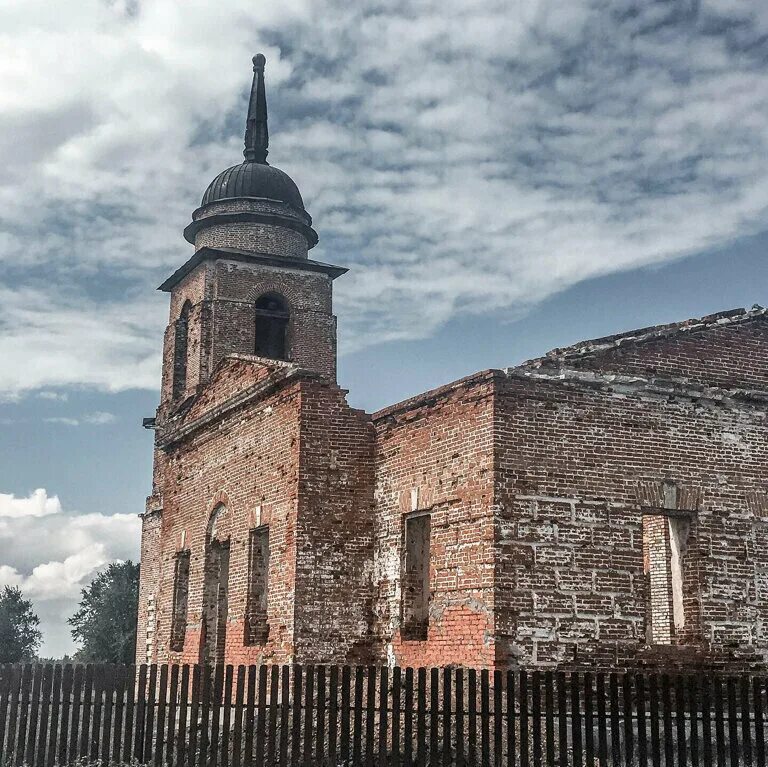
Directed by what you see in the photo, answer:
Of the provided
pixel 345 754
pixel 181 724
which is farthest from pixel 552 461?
pixel 181 724

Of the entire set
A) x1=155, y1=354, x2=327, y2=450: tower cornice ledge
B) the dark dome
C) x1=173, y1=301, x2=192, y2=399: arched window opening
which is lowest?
x1=155, y1=354, x2=327, y2=450: tower cornice ledge

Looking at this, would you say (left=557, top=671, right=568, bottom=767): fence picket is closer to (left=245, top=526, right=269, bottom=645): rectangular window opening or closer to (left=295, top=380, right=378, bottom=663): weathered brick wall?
(left=295, top=380, right=378, bottom=663): weathered brick wall

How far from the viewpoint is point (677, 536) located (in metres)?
13.2

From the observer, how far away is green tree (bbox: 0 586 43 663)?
43.0 m

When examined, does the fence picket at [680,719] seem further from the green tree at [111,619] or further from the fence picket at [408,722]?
the green tree at [111,619]

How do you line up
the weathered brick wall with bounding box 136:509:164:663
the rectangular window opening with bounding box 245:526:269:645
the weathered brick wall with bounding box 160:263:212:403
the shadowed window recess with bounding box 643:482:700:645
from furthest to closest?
the weathered brick wall with bounding box 136:509:164:663 → the weathered brick wall with bounding box 160:263:212:403 → the rectangular window opening with bounding box 245:526:269:645 → the shadowed window recess with bounding box 643:482:700:645

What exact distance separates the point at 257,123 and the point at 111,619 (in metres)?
19.1

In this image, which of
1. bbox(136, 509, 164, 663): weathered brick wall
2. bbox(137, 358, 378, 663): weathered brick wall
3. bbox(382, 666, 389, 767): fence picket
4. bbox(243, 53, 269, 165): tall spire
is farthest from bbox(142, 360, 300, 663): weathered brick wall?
bbox(243, 53, 269, 165): tall spire

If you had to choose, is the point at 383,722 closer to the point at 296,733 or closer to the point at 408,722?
the point at 408,722

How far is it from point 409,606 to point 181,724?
387cm

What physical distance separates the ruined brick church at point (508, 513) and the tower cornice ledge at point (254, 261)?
816 cm

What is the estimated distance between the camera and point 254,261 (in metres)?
25.0

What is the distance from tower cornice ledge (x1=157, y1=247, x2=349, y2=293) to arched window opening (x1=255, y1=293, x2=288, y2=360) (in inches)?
33.3

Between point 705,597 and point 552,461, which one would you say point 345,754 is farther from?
point 705,597
